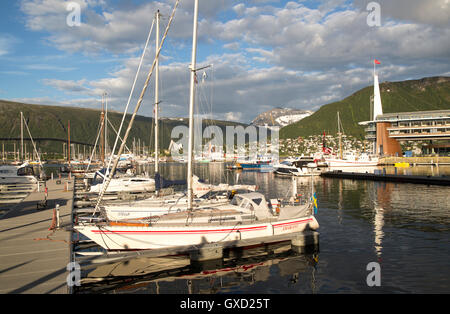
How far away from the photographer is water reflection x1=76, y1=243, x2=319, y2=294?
52.1 feet

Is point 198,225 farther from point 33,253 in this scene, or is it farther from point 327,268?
point 33,253

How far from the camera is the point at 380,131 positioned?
497 feet

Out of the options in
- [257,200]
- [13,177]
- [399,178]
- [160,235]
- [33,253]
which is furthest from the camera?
[399,178]

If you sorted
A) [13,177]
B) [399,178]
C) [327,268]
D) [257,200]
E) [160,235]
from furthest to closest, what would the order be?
[399,178] < [13,177] < [257,200] < [160,235] < [327,268]

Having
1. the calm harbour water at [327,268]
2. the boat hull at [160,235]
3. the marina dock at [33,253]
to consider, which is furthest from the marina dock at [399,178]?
the marina dock at [33,253]

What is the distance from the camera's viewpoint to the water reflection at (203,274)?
15.9 meters

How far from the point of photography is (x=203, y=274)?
17.6 m

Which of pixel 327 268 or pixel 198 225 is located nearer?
pixel 327 268

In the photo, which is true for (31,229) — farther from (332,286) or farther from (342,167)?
(342,167)

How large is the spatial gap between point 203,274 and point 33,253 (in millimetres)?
9052

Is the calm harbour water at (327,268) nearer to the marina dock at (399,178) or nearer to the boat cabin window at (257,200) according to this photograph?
the boat cabin window at (257,200)

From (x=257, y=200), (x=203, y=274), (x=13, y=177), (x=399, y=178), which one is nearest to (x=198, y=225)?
(x=203, y=274)

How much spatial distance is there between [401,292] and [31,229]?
74.5 feet
